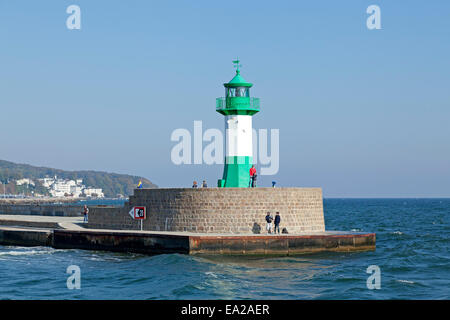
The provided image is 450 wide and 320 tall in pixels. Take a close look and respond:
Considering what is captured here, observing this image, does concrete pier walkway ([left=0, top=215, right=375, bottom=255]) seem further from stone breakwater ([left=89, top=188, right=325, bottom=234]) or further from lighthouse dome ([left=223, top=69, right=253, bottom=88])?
lighthouse dome ([left=223, top=69, right=253, bottom=88])

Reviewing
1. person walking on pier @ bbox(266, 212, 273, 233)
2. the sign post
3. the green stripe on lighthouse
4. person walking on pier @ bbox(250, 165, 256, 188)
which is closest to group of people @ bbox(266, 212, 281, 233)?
person walking on pier @ bbox(266, 212, 273, 233)

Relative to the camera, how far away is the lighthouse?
31.2 m

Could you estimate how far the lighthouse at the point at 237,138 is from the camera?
31.2 m

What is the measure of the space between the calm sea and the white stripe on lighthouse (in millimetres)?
7502

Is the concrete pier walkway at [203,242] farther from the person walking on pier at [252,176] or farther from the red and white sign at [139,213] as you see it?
the person walking on pier at [252,176]

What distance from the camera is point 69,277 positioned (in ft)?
69.5

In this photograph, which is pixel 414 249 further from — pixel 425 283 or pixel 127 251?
pixel 127 251

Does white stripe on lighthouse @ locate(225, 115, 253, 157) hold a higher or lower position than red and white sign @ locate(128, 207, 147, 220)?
higher

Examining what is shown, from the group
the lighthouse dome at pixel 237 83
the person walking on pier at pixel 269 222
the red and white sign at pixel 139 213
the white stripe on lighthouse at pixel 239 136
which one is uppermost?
the lighthouse dome at pixel 237 83

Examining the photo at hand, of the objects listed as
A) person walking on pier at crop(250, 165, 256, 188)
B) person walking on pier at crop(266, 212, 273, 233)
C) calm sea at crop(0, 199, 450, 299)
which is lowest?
calm sea at crop(0, 199, 450, 299)

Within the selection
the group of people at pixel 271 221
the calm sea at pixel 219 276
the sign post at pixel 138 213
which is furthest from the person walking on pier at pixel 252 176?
the calm sea at pixel 219 276

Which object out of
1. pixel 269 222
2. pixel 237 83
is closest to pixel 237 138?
pixel 237 83

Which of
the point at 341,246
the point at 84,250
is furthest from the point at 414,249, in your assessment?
the point at 84,250

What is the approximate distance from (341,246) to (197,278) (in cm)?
868
